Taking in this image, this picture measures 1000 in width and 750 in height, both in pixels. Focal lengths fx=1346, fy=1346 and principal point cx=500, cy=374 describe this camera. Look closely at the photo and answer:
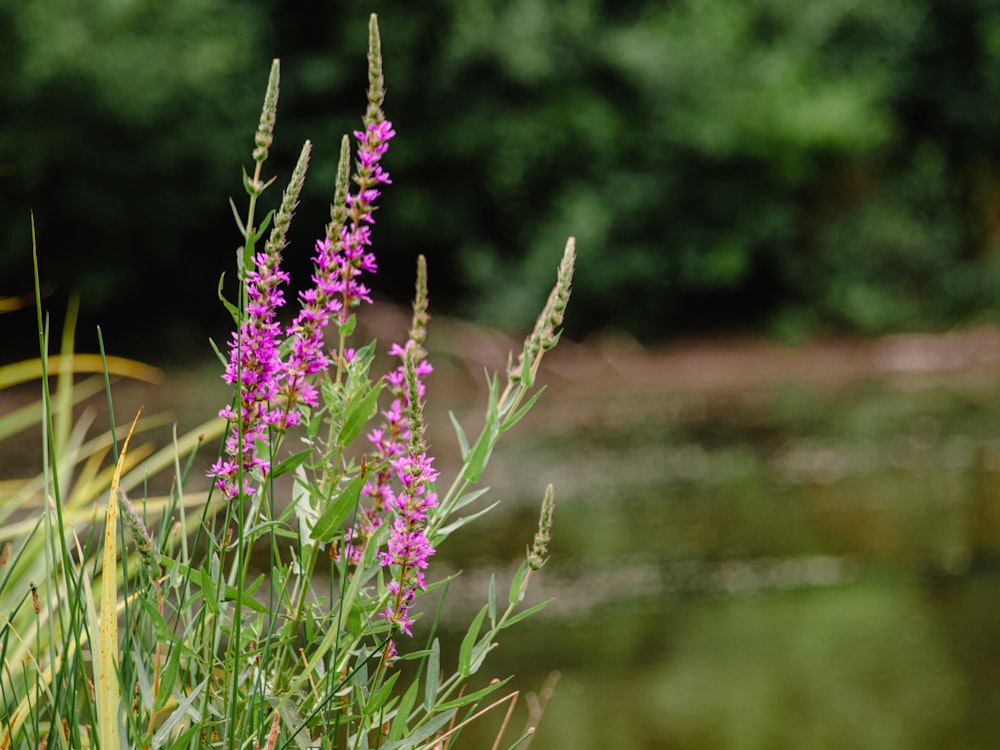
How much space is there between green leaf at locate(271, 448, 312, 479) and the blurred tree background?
14240 millimetres

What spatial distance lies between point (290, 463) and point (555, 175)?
16.9 m

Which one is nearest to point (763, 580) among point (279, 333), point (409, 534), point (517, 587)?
point (517, 587)

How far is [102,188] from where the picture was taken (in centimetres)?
1546

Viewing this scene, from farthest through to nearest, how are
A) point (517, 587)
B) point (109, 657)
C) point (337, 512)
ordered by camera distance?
point (517, 587), point (337, 512), point (109, 657)

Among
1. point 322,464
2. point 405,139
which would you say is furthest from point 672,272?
point 322,464

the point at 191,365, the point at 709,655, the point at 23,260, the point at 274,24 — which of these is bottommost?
the point at 191,365

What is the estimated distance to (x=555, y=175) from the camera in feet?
59.5

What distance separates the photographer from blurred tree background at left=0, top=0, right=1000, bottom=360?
626 inches

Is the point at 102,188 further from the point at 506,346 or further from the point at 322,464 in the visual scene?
the point at 322,464

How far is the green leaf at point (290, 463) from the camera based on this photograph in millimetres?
1473

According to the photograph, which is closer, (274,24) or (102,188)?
(102,188)

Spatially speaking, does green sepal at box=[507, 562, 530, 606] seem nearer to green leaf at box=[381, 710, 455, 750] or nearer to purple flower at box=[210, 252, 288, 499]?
green leaf at box=[381, 710, 455, 750]

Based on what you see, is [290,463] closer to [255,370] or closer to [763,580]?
[255,370]

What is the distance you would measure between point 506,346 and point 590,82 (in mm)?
4048
